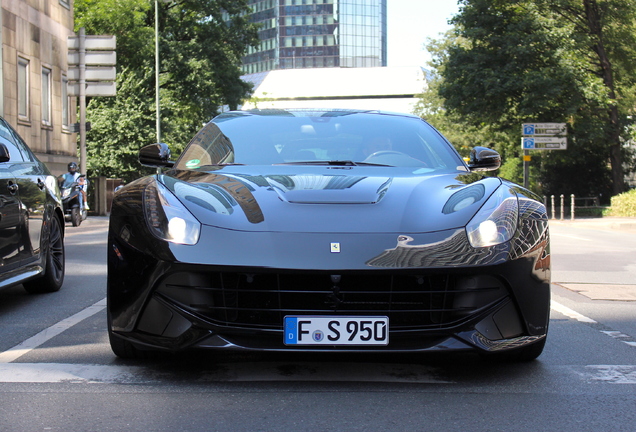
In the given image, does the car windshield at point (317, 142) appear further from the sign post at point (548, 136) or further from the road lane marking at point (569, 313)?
the sign post at point (548, 136)

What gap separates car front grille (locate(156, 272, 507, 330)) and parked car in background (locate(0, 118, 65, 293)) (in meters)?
2.73

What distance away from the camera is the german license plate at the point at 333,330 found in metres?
3.70

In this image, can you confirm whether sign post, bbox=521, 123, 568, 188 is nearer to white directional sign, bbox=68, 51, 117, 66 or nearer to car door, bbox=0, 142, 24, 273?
white directional sign, bbox=68, 51, 117, 66

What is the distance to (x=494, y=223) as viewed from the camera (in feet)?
13.1

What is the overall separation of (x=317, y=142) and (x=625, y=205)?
27802 millimetres

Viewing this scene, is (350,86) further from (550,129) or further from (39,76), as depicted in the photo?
(39,76)

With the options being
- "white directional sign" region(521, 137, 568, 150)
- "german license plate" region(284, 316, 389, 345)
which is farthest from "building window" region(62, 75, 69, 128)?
"german license plate" region(284, 316, 389, 345)

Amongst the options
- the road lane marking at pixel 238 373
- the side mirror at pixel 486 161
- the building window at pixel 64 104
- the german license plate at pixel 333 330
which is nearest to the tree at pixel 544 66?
the building window at pixel 64 104

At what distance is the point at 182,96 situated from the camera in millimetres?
42406

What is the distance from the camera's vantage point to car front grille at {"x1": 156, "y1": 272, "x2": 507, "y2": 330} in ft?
12.3

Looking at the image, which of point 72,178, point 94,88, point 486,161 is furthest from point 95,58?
point 486,161

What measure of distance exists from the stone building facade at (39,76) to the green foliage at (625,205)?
19.0 meters

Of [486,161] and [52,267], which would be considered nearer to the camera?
[486,161]

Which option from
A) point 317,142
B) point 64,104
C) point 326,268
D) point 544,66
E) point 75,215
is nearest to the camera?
point 326,268
